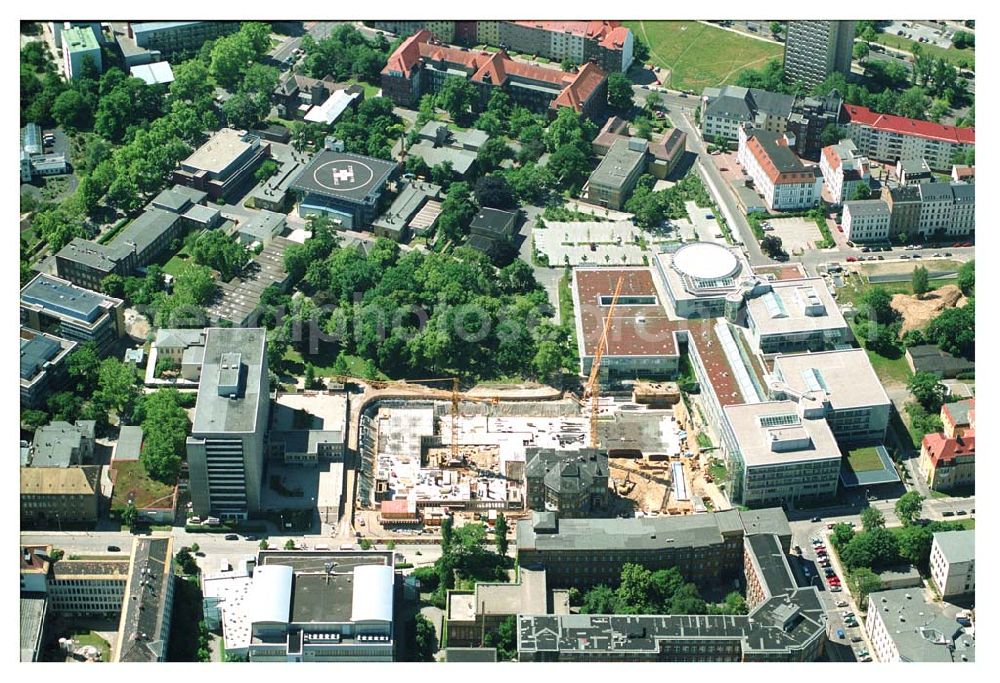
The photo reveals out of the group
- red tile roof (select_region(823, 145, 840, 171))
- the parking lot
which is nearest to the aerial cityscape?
the parking lot

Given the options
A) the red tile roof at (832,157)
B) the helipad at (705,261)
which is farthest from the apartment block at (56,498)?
the red tile roof at (832,157)

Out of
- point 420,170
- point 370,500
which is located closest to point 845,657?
point 370,500

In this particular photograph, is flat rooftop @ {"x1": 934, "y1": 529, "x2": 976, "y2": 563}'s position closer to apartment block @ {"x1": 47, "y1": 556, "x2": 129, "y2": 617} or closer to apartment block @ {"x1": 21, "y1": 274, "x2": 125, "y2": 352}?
apartment block @ {"x1": 47, "y1": 556, "x2": 129, "y2": 617}

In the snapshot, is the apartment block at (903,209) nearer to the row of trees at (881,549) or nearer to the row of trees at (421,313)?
the row of trees at (421,313)

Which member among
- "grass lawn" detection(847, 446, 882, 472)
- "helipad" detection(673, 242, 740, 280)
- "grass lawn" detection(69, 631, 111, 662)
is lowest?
"grass lawn" detection(69, 631, 111, 662)

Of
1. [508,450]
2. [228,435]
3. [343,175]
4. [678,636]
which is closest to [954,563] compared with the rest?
[678,636]

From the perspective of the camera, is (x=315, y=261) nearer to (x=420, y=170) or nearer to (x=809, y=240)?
(x=420, y=170)
